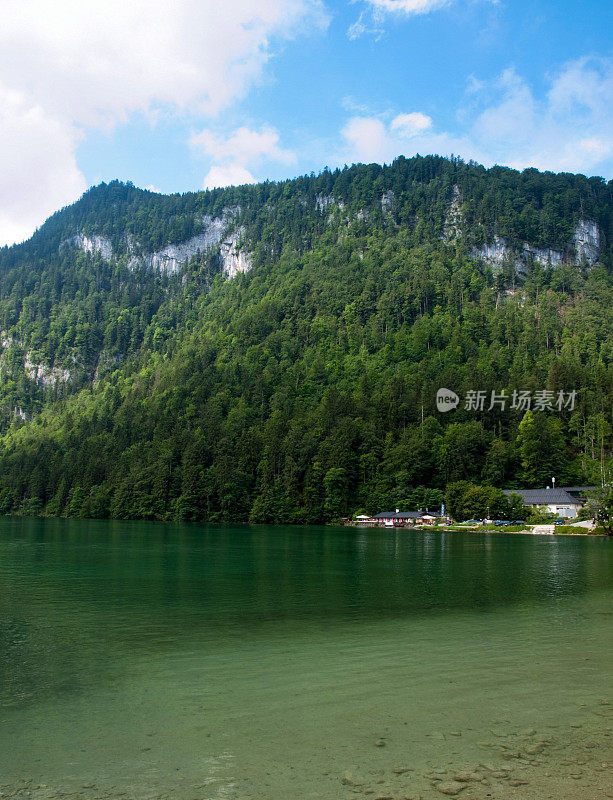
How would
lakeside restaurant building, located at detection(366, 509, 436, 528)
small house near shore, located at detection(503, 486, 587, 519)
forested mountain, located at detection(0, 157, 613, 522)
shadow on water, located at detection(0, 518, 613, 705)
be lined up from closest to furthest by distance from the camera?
shadow on water, located at detection(0, 518, 613, 705) → small house near shore, located at detection(503, 486, 587, 519) → lakeside restaurant building, located at detection(366, 509, 436, 528) → forested mountain, located at detection(0, 157, 613, 522)

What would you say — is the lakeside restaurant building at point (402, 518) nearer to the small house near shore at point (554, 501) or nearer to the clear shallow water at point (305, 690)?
the small house near shore at point (554, 501)

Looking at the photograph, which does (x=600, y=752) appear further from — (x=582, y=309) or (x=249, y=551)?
(x=582, y=309)

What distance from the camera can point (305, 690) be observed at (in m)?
14.4

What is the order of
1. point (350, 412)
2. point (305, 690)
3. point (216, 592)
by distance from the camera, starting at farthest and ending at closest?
point (350, 412)
point (216, 592)
point (305, 690)

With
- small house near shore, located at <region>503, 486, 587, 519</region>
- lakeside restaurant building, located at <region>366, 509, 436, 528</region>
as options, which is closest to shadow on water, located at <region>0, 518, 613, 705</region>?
small house near shore, located at <region>503, 486, 587, 519</region>

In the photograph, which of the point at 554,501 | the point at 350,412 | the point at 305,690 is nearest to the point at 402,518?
the point at 554,501

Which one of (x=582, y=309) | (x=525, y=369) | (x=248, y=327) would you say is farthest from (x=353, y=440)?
(x=582, y=309)

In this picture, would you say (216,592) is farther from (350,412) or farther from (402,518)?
(350,412)

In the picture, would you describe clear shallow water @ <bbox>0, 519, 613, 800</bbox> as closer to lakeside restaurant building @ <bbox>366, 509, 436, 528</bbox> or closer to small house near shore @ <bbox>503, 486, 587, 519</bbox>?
small house near shore @ <bbox>503, 486, 587, 519</bbox>

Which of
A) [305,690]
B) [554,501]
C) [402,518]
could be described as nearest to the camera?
[305,690]

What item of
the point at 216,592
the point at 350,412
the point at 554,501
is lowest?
the point at 554,501

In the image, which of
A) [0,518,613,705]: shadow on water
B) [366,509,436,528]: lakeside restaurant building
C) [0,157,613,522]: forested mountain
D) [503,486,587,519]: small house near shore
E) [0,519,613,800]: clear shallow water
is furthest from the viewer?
[0,157,613,522]: forested mountain

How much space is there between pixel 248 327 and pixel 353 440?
80394 millimetres

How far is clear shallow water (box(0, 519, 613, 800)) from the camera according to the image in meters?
10.0
